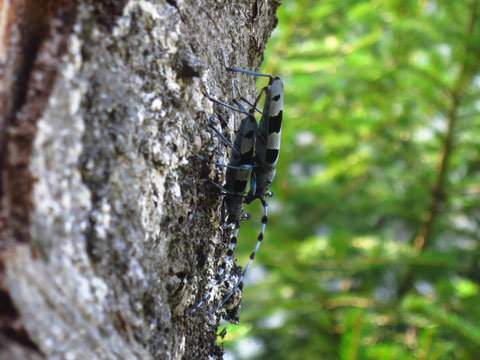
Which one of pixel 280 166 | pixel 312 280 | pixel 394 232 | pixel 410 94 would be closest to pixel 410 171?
pixel 410 94

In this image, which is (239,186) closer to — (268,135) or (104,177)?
(268,135)

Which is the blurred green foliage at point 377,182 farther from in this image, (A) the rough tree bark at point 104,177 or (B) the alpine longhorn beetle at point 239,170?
(A) the rough tree bark at point 104,177

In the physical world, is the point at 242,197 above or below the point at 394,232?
below

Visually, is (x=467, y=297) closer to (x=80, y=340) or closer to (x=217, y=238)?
(x=217, y=238)

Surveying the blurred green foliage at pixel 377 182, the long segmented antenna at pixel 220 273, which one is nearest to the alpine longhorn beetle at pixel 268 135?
the long segmented antenna at pixel 220 273

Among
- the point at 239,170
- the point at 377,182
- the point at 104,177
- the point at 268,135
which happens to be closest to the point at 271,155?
the point at 268,135
